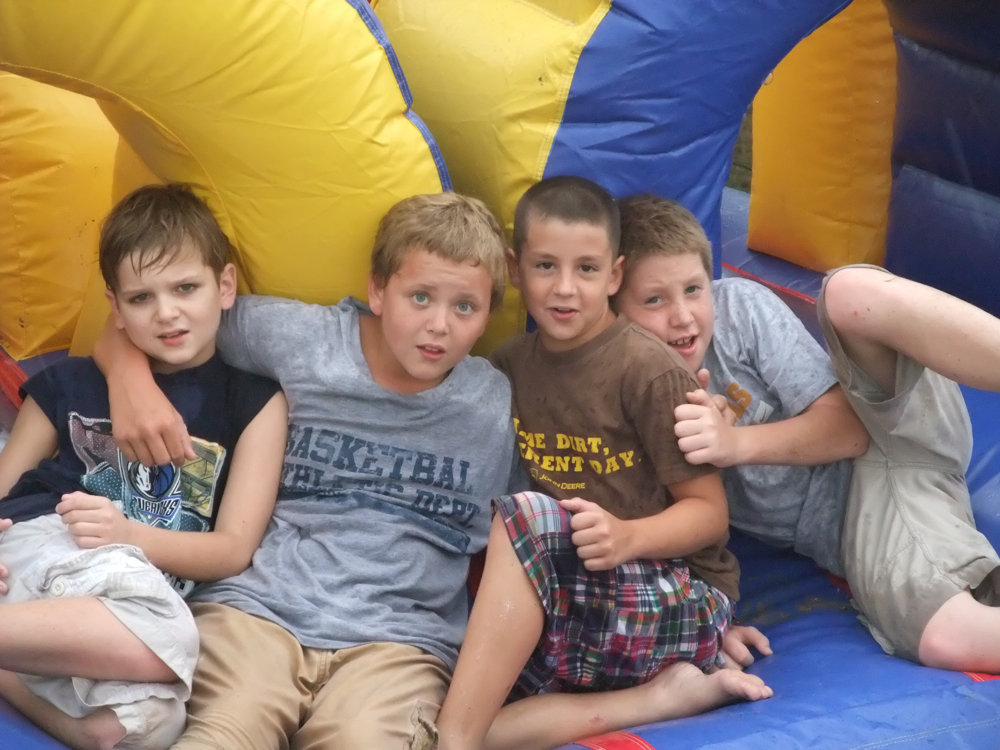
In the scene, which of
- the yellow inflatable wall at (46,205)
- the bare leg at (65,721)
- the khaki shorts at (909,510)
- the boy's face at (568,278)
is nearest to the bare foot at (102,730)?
the bare leg at (65,721)

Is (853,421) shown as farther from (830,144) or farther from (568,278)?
(830,144)

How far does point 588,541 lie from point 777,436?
0.36 meters

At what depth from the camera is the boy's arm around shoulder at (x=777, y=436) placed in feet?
5.44

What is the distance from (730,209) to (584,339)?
1.57m

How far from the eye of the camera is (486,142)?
1943 mm

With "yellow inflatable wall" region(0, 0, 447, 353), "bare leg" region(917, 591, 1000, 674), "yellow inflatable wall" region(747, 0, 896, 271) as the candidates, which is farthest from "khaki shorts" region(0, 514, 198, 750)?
"yellow inflatable wall" region(747, 0, 896, 271)

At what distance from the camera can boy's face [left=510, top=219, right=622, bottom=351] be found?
5.70ft

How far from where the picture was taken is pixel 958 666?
1647mm

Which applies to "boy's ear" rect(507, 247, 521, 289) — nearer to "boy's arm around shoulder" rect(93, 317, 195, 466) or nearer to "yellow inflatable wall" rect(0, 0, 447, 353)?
"yellow inflatable wall" rect(0, 0, 447, 353)

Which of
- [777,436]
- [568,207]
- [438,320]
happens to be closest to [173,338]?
[438,320]

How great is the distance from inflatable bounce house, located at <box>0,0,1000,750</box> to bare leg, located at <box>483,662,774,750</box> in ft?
0.15

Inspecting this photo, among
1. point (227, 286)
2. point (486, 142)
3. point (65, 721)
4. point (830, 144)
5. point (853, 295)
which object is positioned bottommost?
point (65, 721)

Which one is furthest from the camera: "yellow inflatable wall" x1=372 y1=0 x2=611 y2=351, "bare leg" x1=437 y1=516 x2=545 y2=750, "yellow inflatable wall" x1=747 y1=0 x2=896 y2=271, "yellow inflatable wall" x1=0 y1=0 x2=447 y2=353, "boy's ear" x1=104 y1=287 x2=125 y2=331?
"yellow inflatable wall" x1=747 y1=0 x2=896 y2=271

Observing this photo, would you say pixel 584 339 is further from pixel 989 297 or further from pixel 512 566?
pixel 989 297
